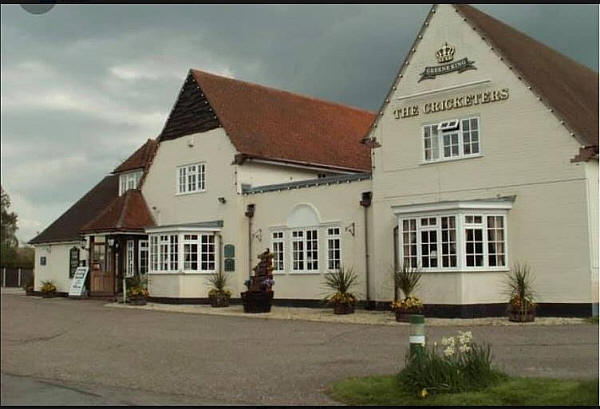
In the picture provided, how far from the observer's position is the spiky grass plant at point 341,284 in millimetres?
22141

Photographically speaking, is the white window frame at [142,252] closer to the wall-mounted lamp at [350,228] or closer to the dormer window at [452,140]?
the wall-mounted lamp at [350,228]

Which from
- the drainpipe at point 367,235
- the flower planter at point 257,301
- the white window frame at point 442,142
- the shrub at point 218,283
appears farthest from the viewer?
the shrub at point 218,283

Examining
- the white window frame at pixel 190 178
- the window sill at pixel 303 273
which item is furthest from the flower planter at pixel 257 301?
the white window frame at pixel 190 178

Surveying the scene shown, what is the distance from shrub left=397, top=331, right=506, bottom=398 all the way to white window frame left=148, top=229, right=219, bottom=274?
1922cm

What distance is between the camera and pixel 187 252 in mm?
27953

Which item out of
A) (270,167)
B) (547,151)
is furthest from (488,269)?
→ (270,167)

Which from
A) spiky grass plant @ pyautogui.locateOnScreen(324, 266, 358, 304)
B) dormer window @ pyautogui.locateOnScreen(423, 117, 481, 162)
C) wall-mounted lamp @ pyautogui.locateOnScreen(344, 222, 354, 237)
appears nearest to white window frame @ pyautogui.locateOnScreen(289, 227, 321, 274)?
spiky grass plant @ pyautogui.locateOnScreen(324, 266, 358, 304)

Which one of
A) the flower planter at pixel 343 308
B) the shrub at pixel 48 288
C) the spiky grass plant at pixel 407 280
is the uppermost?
the spiky grass plant at pixel 407 280

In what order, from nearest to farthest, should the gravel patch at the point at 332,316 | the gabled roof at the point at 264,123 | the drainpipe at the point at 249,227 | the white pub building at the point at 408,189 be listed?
1. the gravel patch at the point at 332,316
2. the white pub building at the point at 408,189
3. the drainpipe at the point at 249,227
4. the gabled roof at the point at 264,123

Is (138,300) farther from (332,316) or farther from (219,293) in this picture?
(332,316)

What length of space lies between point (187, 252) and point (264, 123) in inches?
241

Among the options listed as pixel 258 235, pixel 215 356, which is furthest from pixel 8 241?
pixel 258 235

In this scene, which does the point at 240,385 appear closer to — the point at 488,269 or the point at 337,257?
the point at 488,269

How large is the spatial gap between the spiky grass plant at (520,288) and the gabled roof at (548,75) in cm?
378
